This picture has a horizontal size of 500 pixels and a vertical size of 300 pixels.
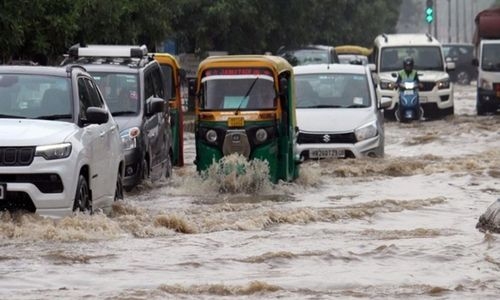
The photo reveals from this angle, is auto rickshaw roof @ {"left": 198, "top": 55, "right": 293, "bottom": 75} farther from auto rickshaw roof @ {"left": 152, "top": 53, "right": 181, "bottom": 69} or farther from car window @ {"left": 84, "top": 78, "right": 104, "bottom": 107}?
auto rickshaw roof @ {"left": 152, "top": 53, "right": 181, "bottom": 69}

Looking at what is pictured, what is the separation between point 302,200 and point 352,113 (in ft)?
15.3

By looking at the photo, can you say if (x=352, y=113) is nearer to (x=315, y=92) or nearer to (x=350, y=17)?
(x=315, y=92)

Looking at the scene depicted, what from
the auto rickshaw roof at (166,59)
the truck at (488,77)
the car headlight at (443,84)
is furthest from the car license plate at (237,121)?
the truck at (488,77)

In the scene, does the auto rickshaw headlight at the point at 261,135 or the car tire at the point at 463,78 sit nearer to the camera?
the auto rickshaw headlight at the point at 261,135

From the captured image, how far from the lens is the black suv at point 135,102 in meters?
17.4

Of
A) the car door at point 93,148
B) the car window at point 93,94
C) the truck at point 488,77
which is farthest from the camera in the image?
the truck at point 488,77

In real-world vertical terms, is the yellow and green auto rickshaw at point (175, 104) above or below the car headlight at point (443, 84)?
above

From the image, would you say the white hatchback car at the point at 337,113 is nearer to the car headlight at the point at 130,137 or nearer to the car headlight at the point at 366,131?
the car headlight at the point at 366,131

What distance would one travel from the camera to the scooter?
31647 mm

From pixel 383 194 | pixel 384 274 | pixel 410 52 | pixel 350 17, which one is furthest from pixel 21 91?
pixel 350 17

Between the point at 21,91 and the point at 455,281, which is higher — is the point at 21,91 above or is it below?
above

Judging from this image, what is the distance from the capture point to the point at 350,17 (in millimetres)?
60031

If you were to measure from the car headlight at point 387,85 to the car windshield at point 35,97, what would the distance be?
69.8 feet

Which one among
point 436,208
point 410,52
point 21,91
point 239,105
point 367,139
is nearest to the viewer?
point 21,91
